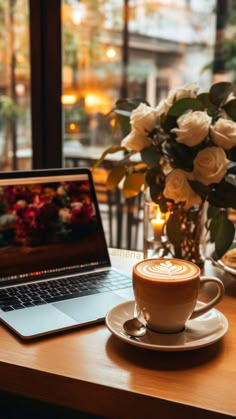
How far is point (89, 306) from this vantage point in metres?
0.92

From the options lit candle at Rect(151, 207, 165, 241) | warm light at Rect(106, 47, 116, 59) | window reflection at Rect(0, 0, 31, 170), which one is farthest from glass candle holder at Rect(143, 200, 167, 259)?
warm light at Rect(106, 47, 116, 59)

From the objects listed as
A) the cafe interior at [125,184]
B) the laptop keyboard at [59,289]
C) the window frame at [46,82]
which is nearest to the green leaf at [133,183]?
the cafe interior at [125,184]

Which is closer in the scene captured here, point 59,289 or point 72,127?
point 59,289

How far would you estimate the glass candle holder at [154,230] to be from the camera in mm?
1199

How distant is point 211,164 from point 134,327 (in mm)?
377

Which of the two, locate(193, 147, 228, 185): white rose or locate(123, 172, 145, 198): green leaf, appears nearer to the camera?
locate(193, 147, 228, 185): white rose

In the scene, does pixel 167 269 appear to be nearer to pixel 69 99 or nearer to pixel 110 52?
pixel 69 99

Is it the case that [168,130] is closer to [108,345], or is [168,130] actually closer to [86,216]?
[86,216]

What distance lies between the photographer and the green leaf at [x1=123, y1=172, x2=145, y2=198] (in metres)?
1.22

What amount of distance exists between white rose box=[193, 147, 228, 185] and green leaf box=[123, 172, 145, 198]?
20 centimetres

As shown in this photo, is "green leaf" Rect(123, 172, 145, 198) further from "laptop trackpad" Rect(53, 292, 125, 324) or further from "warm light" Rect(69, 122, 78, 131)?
"warm light" Rect(69, 122, 78, 131)

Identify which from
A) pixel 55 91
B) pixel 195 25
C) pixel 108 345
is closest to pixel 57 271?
Answer: pixel 108 345

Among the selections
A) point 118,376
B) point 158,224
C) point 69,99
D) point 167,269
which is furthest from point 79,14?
point 118,376

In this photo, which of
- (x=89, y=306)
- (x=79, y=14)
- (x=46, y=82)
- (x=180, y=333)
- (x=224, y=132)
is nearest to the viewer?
(x=180, y=333)
